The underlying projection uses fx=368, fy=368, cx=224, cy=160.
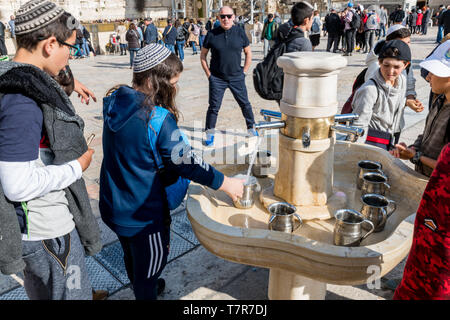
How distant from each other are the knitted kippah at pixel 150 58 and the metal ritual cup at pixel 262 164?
0.97 metres

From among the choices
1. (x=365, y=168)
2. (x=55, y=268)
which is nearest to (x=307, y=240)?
(x=365, y=168)

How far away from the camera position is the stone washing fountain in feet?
5.26

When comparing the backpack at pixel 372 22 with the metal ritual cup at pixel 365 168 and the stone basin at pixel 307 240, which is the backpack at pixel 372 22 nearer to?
the stone basin at pixel 307 240

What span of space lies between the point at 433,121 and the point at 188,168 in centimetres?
163

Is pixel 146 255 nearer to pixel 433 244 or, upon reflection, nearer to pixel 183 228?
pixel 433 244

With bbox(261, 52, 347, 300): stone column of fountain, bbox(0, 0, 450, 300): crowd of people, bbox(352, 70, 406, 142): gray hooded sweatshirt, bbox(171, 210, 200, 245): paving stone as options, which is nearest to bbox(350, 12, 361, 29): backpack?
bbox(352, 70, 406, 142): gray hooded sweatshirt

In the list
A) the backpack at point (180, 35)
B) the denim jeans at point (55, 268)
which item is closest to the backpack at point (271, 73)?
the denim jeans at point (55, 268)

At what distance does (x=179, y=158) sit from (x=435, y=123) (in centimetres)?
165

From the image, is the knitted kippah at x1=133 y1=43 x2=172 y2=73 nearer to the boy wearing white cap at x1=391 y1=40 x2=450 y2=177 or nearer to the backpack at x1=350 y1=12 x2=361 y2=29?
the boy wearing white cap at x1=391 y1=40 x2=450 y2=177

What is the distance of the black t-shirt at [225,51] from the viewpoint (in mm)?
5289

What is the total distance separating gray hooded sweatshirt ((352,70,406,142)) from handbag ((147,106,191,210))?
1603mm

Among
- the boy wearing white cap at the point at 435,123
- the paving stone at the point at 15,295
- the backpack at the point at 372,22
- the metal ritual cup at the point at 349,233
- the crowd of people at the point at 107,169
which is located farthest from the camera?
the backpack at the point at 372,22

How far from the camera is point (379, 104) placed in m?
3.09

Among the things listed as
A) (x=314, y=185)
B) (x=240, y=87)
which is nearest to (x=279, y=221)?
(x=314, y=185)
